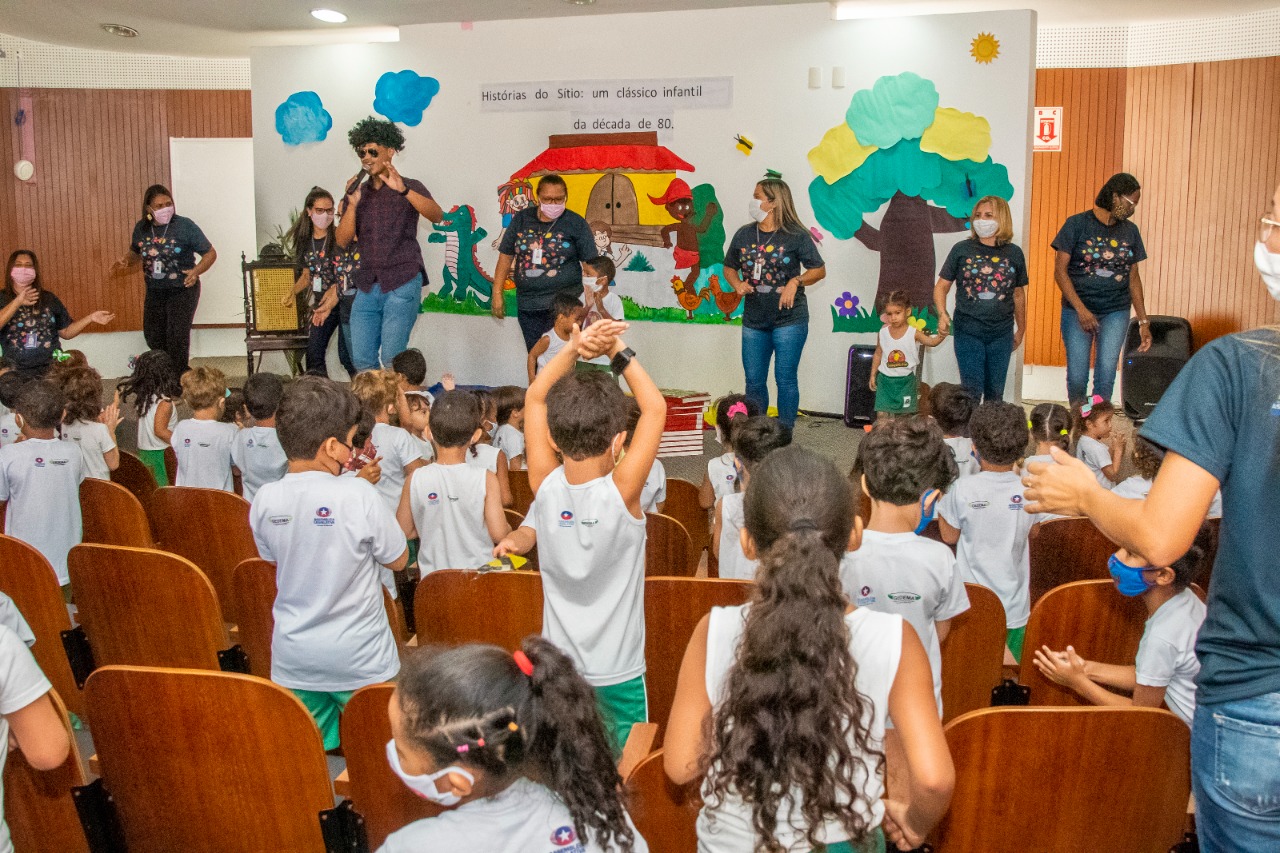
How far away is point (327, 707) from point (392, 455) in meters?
1.81

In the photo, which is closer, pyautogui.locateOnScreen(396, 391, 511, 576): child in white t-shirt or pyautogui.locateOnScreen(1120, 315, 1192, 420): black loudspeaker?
pyautogui.locateOnScreen(396, 391, 511, 576): child in white t-shirt

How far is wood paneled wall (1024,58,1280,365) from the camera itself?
8727mm

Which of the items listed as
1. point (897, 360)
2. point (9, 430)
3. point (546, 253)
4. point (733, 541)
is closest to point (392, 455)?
point (733, 541)

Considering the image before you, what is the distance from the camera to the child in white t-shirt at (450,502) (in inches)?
138

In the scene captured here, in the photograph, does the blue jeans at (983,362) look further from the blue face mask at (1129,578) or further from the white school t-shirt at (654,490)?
the blue face mask at (1129,578)

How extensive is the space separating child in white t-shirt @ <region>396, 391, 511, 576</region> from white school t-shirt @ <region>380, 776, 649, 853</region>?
188 cm

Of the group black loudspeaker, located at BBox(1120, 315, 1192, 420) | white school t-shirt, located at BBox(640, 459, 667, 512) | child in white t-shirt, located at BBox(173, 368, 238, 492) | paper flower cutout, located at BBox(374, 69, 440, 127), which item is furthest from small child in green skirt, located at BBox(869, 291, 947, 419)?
paper flower cutout, located at BBox(374, 69, 440, 127)

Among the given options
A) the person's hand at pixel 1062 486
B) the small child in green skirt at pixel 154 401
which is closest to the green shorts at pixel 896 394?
the small child in green skirt at pixel 154 401

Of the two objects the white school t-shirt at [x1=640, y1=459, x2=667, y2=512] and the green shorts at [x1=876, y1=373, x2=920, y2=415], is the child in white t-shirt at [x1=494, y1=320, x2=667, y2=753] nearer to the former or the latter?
the white school t-shirt at [x1=640, y1=459, x2=667, y2=512]

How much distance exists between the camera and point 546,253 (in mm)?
7766

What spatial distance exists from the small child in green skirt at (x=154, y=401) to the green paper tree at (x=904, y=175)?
4.72 m

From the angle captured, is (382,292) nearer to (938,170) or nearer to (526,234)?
(526,234)

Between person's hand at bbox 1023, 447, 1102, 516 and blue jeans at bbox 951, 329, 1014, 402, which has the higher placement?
person's hand at bbox 1023, 447, 1102, 516

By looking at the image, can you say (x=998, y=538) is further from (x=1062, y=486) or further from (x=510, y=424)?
(x=510, y=424)
